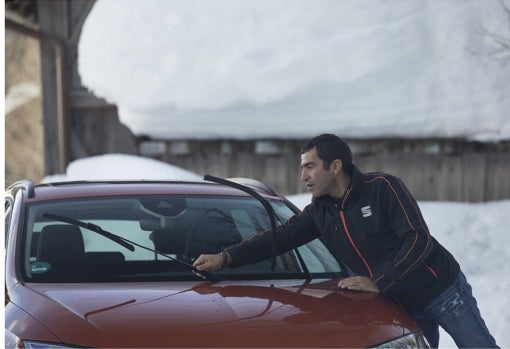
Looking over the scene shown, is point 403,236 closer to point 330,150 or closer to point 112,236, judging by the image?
point 330,150

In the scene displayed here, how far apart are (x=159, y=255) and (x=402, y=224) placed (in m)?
1.17

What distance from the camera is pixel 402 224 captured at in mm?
3518

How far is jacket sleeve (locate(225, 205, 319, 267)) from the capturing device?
3871 millimetres

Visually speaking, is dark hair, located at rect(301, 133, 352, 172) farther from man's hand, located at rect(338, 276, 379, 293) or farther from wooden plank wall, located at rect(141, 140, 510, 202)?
wooden plank wall, located at rect(141, 140, 510, 202)

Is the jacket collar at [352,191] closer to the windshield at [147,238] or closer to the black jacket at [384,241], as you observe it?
the black jacket at [384,241]

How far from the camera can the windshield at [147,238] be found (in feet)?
12.1

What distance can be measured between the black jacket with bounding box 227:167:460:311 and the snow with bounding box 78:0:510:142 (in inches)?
251

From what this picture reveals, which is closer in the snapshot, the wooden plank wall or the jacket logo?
the jacket logo

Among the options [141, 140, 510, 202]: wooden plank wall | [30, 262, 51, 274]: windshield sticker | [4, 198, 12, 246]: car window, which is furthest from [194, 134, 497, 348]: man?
[141, 140, 510, 202]: wooden plank wall

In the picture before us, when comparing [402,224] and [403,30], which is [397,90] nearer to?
[403,30]

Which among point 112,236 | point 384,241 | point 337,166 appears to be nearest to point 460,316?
point 384,241

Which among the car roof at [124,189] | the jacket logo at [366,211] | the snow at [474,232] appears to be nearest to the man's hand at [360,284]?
the jacket logo at [366,211]

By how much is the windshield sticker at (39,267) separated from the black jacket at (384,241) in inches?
32.1

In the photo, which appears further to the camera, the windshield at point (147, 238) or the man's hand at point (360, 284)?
the windshield at point (147, 238)
